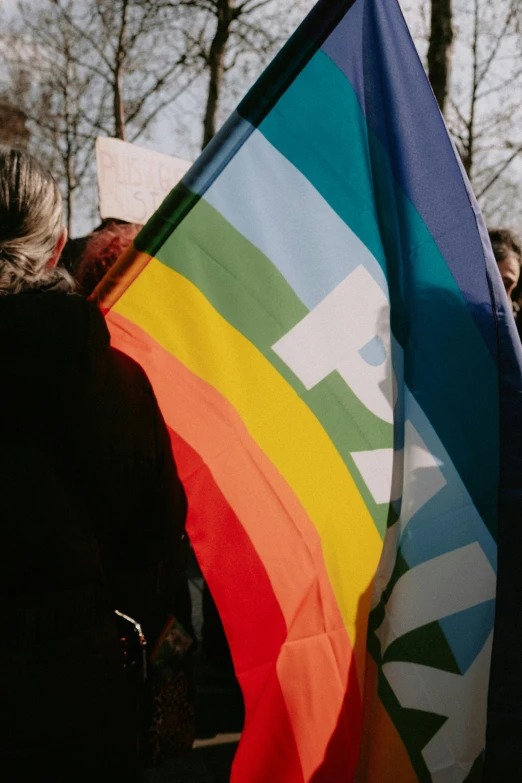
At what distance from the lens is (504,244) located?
375 centimetres

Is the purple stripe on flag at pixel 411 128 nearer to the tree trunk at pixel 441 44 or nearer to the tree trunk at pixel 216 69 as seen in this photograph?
the tree trunk at pixel 441 44

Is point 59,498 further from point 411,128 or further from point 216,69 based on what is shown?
point 216,69

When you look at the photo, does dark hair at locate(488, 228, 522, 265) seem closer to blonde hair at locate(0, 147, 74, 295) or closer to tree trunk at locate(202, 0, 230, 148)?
blonde hair at locate(0, 147, 74, 295)

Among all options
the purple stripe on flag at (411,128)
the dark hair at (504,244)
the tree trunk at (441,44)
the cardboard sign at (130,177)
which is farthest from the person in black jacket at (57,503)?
the tree trunk at (441,44)

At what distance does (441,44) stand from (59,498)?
5.35 meters

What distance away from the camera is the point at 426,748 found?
164cm

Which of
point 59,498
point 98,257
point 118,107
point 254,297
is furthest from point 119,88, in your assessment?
point 59,498

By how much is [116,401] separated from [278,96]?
84 centimetres

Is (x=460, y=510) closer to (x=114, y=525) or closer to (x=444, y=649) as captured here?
(x=444, y=649)

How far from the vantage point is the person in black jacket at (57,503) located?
4.47 feet

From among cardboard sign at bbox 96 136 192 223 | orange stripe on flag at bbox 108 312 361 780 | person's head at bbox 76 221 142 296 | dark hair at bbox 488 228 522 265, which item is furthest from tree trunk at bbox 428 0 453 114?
orange stripe on flag at bbox 108 312 361 780

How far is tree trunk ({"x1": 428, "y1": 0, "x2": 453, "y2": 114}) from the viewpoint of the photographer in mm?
5734

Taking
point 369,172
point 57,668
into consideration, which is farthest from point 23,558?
point 369,172

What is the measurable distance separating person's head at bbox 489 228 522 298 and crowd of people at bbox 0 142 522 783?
259 cm
